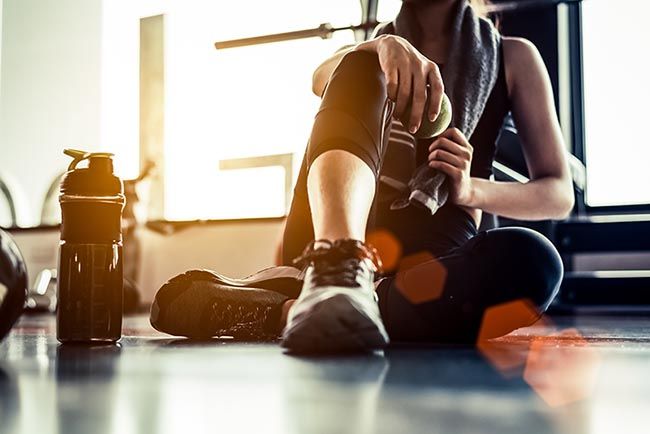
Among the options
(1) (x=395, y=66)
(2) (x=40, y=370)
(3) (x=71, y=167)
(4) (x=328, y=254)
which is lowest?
(2) (x=40, y=370)

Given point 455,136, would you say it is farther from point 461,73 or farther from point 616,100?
point 616,100

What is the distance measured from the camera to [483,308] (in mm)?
1096

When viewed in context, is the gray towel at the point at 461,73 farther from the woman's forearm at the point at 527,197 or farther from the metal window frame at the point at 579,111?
the metal window frame at the point at 579,111

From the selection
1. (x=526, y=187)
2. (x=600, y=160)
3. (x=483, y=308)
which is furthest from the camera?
(x=600, y=160)

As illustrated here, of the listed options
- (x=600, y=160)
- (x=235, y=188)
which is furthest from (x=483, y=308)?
(x=235, y=188)

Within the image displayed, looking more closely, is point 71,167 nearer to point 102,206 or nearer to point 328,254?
point 102,206

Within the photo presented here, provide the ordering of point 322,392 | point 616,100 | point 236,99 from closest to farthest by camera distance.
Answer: point 322,392 → point 616,100 → point 236,99

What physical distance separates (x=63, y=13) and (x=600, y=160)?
2920 millimetres

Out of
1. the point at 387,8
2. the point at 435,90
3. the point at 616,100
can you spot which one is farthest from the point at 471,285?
the point at 387,8

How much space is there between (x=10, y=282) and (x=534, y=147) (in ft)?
3.33

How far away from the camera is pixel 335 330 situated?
2.67 feet

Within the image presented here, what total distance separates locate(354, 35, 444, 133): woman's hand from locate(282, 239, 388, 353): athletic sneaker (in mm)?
210

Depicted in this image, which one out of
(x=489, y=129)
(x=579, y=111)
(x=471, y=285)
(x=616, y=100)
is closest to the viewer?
(x=471, y=285)

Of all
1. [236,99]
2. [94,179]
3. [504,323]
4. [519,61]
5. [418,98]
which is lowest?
[504,323]
